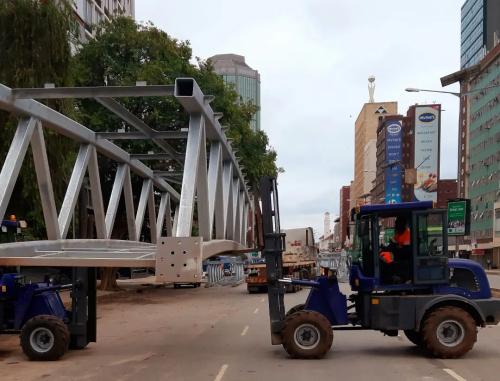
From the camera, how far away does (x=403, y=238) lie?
11.6 meters

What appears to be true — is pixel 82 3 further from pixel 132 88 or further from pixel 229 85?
pixel 132 88

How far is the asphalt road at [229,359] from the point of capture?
379 inches

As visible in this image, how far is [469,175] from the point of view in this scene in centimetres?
10362

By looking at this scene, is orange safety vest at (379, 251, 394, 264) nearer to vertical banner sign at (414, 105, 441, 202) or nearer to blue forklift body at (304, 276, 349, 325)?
blue forklift body at (304, 276, 349, 325)

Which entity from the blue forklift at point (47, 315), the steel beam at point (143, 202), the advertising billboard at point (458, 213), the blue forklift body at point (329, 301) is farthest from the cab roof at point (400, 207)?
the advertising billboard at point (458, 213)

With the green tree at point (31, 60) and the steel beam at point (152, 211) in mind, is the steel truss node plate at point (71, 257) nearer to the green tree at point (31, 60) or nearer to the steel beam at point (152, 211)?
the green tree at point (31, 60)

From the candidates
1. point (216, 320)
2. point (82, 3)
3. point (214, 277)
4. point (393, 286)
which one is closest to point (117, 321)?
point (216, 320)

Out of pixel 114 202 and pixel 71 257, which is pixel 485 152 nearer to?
pixel 114 202

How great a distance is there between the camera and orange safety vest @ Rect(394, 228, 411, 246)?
1156 cm

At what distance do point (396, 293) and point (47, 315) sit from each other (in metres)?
6.52

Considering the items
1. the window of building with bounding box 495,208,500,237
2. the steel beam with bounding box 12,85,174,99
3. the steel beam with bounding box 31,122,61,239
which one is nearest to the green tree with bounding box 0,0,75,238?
the steel beam with bounding box 31,122,61,239

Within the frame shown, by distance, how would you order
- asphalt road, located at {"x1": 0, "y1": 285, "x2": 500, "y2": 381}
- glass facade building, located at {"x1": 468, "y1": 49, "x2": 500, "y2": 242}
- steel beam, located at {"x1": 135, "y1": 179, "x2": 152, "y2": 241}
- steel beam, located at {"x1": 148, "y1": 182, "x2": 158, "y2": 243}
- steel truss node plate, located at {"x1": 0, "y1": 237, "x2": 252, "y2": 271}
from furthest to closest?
glass facade building, located at {"x1": 468, "y1": 49, "x2": 500, "y2": 242} < steel beam, located at {"x1": 148, "y1": 182, "x2": 158, "y2": 243} < steel beam, located at {"x1": 135, "y1": 179, "x2": 152, "y2": 241} < steel truss node plate, located at {"x1": 0, "y1": 237, "x2": 252, "y2": 271} < asphalt road, located at {"x1": 0, "y1": 285, "x2": 500, "y2": 381}

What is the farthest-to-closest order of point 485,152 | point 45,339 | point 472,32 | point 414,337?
point 472,32
point 485,152
point 414,337
point 45,339

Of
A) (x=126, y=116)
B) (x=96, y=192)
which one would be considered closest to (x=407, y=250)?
(x=126, y=116)
